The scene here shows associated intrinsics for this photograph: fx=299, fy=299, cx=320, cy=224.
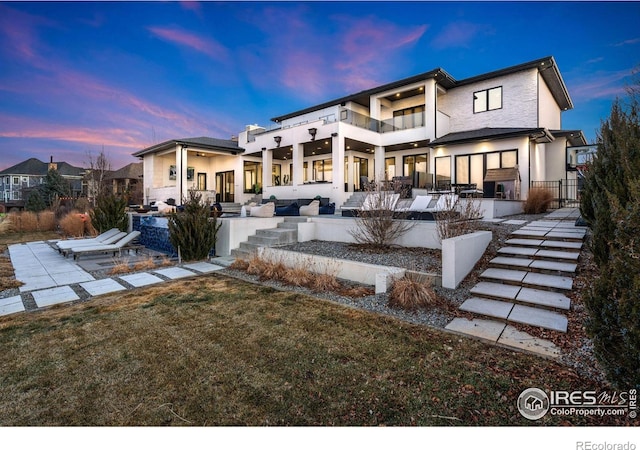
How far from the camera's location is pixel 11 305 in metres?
5.02

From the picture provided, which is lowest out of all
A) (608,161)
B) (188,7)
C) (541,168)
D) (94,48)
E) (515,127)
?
(608,161)

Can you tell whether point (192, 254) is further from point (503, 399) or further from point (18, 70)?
point (18, 70)

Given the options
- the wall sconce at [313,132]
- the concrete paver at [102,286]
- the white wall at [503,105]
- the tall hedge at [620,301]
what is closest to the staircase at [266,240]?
the concrete paver at [102,286]

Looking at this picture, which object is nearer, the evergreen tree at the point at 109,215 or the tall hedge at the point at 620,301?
the tall hedge at the point at 620,301

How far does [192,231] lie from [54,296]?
3522 mm

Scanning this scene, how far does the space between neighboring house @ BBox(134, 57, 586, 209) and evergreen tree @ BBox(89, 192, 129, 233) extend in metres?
3.04

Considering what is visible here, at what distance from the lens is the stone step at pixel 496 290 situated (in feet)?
14.5

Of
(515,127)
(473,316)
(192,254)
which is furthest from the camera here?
(515,127)

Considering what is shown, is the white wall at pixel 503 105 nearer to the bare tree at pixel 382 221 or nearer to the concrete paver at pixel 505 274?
the bare tree at pixel 382 221

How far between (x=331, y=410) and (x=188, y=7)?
11262 mm

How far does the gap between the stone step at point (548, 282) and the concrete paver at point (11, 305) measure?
8.12 meters

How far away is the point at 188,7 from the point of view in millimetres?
9062

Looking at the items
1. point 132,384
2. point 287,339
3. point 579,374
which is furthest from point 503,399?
point 132,384

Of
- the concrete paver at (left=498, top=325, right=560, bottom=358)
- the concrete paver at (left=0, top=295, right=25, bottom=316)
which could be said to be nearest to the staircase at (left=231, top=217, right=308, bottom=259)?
the concrete paver at (left=0, top=295, right=25, bottom=316)
